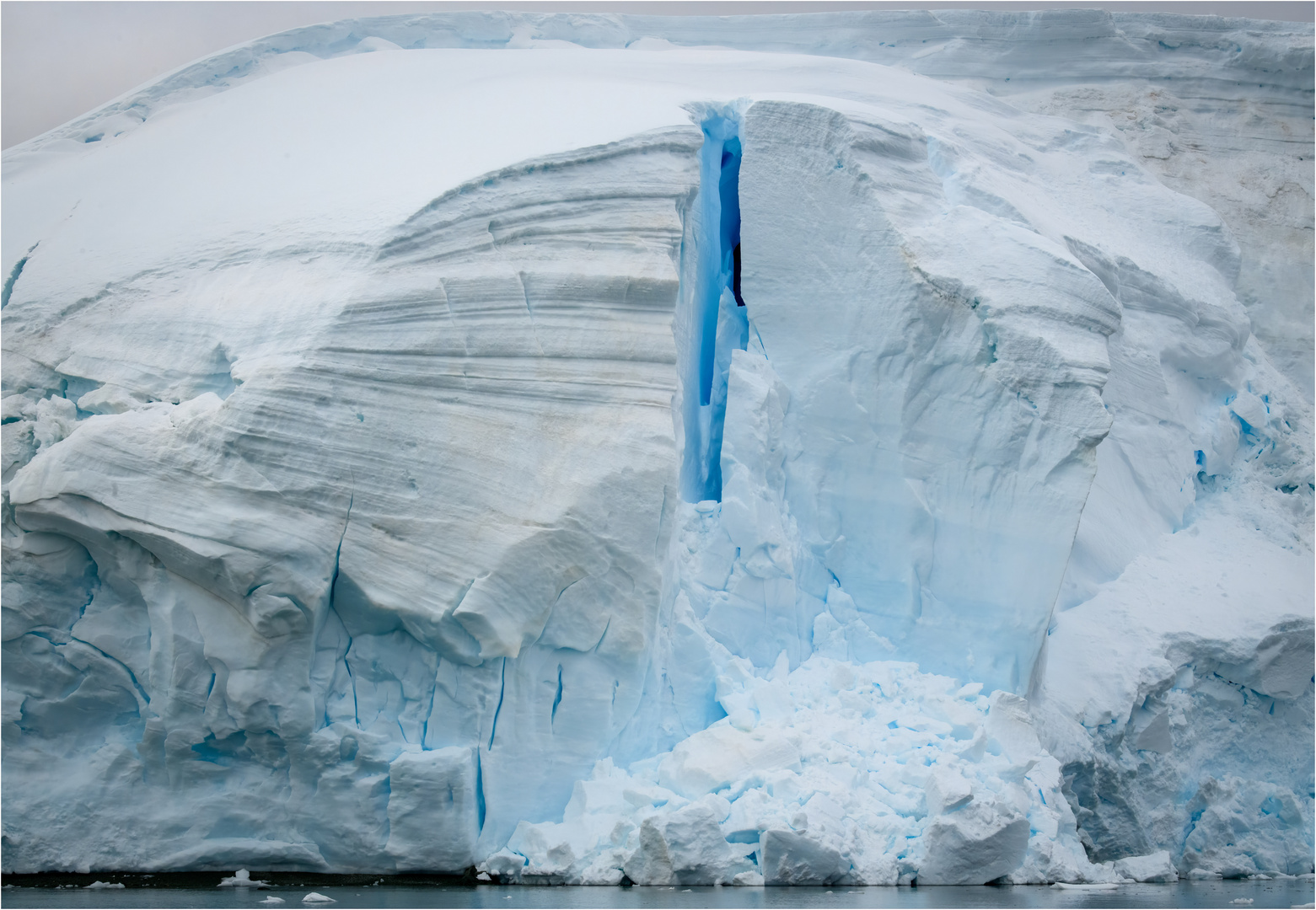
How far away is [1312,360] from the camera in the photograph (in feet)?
31.5

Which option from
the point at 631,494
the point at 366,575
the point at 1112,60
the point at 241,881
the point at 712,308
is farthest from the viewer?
the point at 1112,60

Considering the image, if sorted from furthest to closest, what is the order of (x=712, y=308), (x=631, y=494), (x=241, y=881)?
(x=712, y=308) → (x=631, y=494) → (x=241, y=881)

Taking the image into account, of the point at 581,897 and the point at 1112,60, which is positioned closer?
the point at 581,897

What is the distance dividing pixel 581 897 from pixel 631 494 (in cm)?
201

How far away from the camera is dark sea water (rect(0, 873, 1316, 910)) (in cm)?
475

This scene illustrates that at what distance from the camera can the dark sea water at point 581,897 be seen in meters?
4.75

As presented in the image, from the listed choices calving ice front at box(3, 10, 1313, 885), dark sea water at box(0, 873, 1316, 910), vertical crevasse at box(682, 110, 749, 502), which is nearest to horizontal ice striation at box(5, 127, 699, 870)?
calving ice front at box(3, 10, 1313, 885)

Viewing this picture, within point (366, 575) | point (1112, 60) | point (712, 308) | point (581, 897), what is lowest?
point (581, 897)

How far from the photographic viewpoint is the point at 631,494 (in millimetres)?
6180

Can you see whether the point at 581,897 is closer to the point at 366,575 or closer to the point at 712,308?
the point at 366,575

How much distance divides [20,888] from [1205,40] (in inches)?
424

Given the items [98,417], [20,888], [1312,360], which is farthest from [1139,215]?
[20,888]

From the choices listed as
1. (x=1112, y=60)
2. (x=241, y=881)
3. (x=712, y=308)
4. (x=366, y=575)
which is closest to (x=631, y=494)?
(x=366, y=575)

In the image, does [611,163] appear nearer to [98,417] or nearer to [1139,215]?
[98,417]
